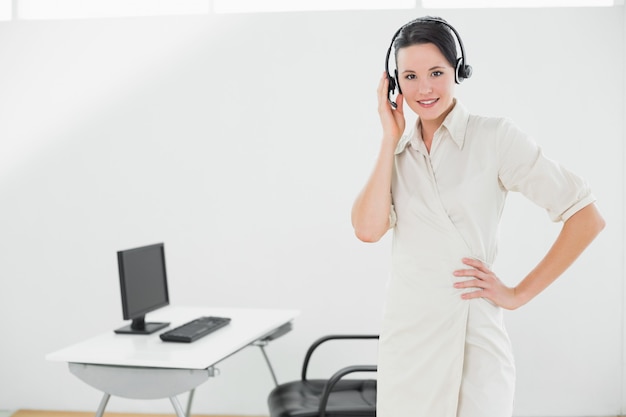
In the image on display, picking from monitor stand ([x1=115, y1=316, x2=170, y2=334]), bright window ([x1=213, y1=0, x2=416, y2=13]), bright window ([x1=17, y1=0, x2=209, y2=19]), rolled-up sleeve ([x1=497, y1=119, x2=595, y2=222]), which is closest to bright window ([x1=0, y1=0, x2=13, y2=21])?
bright window ([x1=17, y1=0, x2=209, y2=19])

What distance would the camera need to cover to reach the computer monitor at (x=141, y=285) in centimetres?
298

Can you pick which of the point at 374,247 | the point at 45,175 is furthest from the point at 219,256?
the point at 45,175

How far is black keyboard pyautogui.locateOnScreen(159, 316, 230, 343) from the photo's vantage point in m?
2.84

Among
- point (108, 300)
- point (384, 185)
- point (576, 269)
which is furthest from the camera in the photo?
point (108, 300)

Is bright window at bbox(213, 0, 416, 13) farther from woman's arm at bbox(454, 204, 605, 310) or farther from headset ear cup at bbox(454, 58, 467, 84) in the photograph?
woman's arm at bbox(454, 204, 605, 310)

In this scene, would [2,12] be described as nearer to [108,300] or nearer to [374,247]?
[108,300]

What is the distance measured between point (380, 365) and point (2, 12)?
370 centimetres

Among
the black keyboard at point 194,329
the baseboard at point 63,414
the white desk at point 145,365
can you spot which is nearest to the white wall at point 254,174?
the baseboard at point 63,414

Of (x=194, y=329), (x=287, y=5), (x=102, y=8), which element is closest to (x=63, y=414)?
(x=194, y=329)

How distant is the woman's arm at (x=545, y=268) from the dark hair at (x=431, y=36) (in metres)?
0.44

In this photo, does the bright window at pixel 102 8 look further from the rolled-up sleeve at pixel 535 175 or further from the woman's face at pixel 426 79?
the rolled-up sleeve at pixel 535 175

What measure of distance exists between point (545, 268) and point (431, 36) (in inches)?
23.4

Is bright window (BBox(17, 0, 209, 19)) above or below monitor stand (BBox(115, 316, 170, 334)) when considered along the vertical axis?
above

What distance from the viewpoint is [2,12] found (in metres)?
4.27
